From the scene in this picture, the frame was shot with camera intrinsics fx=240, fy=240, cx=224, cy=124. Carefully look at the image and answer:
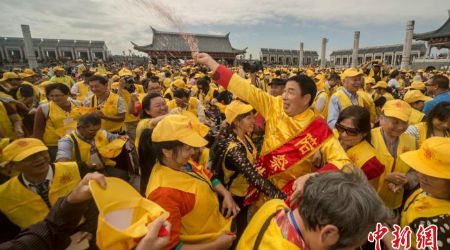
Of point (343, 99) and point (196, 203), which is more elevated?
point (343, 99)

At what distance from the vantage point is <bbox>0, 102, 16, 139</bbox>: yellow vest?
4234mm

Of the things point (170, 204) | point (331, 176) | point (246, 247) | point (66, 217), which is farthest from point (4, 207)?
point (331, 176)

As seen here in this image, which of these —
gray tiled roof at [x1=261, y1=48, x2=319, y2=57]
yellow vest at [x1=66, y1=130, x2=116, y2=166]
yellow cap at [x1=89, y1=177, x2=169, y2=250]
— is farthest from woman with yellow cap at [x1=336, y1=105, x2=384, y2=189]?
gray tiled roof at [x1=261, y1=48, x2=319, y2=57]

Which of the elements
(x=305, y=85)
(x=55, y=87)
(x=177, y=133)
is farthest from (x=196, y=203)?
(x=55, y=87)

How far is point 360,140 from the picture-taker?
2.45m

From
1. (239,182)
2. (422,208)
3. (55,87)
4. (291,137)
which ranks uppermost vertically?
(55,87)

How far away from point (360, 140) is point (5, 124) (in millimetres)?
5606

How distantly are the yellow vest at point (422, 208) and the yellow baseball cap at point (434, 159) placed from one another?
0.21 metres

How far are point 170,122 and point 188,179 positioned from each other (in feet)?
1.44

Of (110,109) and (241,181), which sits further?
(110,109)

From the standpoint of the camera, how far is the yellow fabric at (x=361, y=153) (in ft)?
7.72

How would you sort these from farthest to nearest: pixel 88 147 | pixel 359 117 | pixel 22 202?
1. pixel 88 147
2. pixel 359 117
3. pixel 22 202

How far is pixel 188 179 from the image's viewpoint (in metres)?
1.76

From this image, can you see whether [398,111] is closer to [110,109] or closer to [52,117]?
[110,109]
